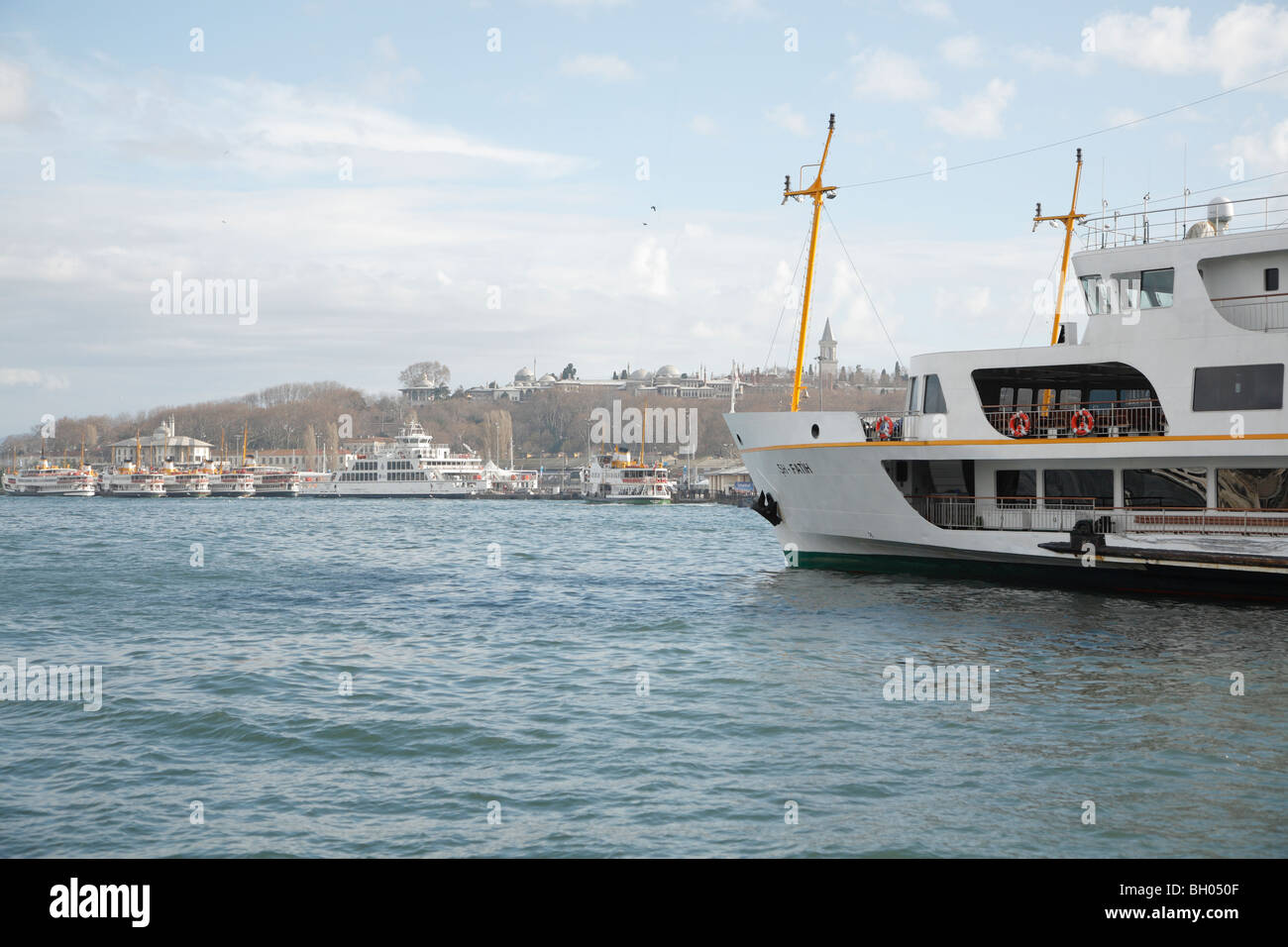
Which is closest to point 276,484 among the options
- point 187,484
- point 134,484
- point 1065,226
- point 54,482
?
point 187,484

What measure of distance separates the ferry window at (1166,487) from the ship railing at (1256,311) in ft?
10.8

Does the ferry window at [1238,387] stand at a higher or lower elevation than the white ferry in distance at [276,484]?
higher

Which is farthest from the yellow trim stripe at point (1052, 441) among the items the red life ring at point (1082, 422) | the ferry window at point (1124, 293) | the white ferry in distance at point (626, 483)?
the white ferry in distance at point (626, 483)

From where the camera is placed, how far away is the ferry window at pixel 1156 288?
2258cm

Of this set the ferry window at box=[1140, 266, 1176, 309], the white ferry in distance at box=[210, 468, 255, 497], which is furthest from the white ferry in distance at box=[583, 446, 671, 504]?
the ferry window at box=[1140, 266, 1176, 309]

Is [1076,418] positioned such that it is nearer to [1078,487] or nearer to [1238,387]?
[1078,487]

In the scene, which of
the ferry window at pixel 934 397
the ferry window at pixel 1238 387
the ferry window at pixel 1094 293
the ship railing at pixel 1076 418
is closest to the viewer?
the ferry window at pixel 1238 387

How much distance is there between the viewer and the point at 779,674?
15.6 metres

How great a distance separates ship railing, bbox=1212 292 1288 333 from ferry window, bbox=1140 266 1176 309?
3.35 ft

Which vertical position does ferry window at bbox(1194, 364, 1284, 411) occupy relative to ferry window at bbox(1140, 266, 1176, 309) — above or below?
below

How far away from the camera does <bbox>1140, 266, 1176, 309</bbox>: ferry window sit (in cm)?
2258

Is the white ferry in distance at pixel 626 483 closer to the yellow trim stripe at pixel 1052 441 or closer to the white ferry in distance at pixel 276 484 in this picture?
the white ferry in distance at pixel 276 484

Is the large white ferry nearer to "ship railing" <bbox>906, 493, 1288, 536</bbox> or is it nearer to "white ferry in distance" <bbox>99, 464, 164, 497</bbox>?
"white ferry in distance" <bbox>99, 464, 164, 497</bbox>
